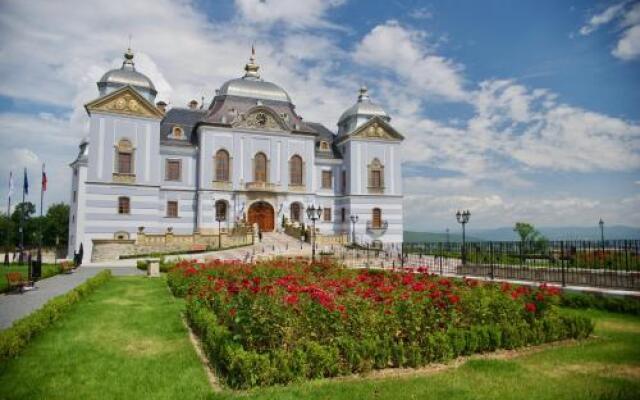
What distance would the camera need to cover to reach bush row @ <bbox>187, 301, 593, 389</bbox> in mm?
6176

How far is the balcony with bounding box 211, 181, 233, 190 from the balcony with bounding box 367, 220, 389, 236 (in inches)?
489

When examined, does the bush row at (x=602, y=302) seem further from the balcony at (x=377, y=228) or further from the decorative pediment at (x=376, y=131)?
the decorative pediment at (x=376, y=131)

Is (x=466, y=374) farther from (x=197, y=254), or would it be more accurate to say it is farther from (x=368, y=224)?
(x=368, y=224)

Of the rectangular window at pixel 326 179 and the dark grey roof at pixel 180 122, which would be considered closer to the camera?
the dark grey roof at pixel 180 122

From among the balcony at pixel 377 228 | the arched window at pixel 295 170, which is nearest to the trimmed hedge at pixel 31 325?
the arched window at pixel 295 170

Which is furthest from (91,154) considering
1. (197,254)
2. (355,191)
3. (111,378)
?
(111,378)

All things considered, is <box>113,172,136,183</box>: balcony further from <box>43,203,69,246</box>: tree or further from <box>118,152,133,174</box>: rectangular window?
<box>43,203,69,246</box>: tree

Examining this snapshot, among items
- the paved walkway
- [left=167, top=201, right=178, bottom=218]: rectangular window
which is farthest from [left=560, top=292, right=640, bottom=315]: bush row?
[left=167, top=201, right=178, bottom=218]: rectangular window

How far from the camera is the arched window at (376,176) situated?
41.3 metres

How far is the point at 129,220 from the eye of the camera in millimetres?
33531

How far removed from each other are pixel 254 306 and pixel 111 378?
219 centimetres

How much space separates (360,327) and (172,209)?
3143cm

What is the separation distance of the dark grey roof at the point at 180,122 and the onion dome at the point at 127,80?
7.50ft

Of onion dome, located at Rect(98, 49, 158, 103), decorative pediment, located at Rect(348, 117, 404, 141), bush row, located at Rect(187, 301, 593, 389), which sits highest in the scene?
onion dome, located at Rect(98, 49, 158, 103)
